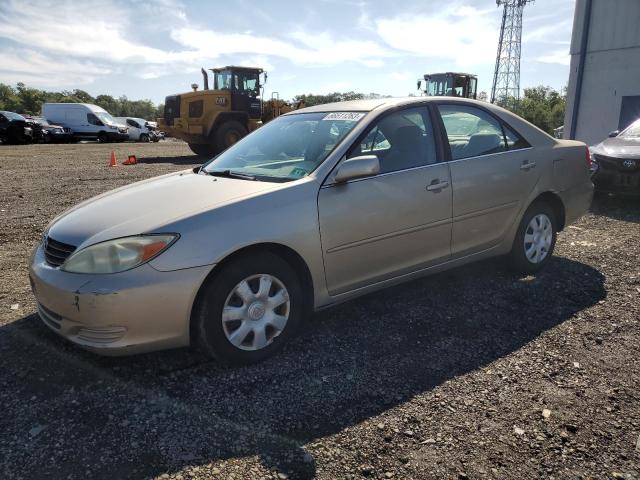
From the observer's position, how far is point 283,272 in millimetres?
3045

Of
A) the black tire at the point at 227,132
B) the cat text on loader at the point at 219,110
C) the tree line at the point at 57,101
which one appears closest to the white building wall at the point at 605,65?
the cat text on loader at the point at 219,110

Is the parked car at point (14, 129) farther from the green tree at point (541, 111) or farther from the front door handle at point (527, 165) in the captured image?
the green tree at point (541, 111)

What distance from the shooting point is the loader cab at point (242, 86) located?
661 inches

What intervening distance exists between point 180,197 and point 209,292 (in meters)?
0.73

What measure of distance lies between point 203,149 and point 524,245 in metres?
15.6

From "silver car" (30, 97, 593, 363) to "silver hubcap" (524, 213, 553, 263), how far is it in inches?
0.5

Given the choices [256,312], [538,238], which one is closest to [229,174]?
[256,312]

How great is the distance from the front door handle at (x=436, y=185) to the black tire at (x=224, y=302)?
1246mm

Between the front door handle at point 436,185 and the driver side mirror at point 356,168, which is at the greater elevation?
the driver side mirror at point 356,168

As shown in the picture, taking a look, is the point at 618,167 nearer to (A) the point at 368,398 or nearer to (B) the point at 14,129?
(A) the point at 368,398

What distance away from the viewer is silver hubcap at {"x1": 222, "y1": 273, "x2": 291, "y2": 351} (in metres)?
2.91

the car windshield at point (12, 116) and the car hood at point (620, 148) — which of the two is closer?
the car hood at point (620, 148)

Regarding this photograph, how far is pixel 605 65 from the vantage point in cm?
1365

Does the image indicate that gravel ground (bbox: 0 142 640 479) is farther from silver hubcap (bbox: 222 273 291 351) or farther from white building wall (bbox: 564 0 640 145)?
white building wall (bbox: 564 0 640 145)
